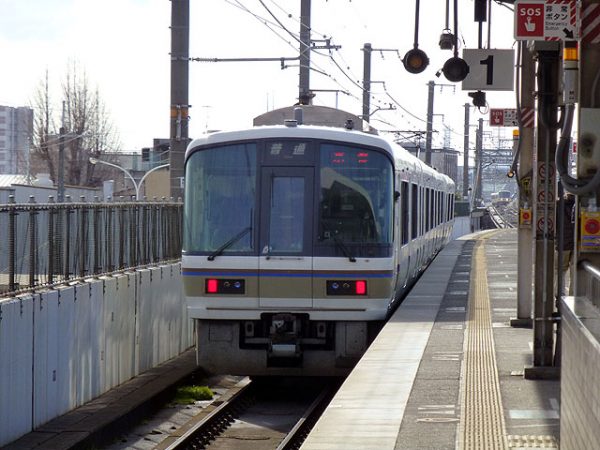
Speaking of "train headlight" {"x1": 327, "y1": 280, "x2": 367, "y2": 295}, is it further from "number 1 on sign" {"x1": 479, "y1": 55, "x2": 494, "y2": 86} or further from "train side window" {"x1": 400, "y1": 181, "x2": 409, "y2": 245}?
"number 1 on sign" {"x1": 479, "y1": 55, "x2": 494, "y2": 86}

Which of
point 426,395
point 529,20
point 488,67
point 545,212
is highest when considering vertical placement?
point 488,67

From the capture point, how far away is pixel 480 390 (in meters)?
9.77

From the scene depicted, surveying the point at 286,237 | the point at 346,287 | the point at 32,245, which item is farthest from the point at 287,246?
the point at 32,245

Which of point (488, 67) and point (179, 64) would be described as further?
point (179, 64)

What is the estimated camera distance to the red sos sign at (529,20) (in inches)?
359

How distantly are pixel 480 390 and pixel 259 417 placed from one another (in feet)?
13.6

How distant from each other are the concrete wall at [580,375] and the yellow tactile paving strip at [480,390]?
48.3 inches

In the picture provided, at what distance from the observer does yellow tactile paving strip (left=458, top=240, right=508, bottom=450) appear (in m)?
7.97

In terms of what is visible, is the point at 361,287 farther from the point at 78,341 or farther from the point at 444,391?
the point at 444,391

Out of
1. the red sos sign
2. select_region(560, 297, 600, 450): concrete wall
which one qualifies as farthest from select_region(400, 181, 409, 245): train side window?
select_region(560, 297, 600, 450): concrete wall

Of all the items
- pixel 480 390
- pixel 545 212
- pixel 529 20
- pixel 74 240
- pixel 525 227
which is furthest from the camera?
pixel 525 227

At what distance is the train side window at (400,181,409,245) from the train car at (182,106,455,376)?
162 cm

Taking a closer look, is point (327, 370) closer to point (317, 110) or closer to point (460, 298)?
point (317, 110)

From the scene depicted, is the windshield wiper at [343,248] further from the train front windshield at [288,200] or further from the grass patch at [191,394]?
the grass patch at [191,394]
